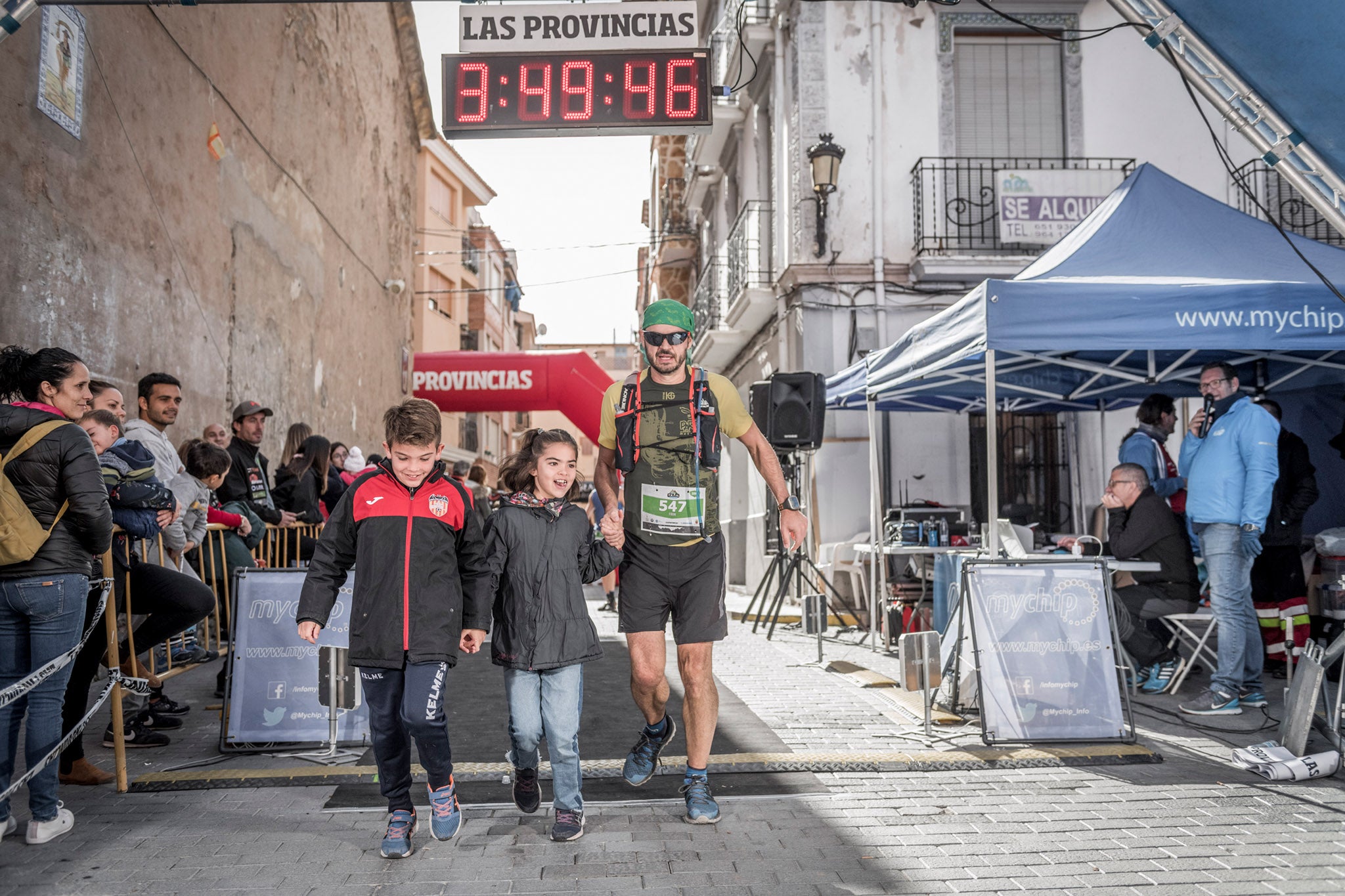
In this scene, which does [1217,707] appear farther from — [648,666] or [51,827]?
[51,827]

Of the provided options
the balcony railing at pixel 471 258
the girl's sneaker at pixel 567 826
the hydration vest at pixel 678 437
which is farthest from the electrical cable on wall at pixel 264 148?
the balcony railing at pixel 471 258

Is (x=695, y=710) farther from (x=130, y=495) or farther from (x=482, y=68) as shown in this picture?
(x=482, y=68)

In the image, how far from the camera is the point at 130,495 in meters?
4.98

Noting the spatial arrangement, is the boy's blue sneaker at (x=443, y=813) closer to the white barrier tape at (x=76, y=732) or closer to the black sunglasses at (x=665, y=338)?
the white barrier tape at (x=76, y=732)

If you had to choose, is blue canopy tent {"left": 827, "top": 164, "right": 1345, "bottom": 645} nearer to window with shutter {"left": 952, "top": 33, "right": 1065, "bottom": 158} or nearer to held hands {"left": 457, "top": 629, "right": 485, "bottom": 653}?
held hands {"left": 457, "top": 629, "right": 485, "bottom": 653}

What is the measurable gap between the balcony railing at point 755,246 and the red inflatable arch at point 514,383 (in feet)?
15.1

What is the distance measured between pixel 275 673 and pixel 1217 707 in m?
5.43

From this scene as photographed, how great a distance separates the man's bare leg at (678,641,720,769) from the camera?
423 centimetres

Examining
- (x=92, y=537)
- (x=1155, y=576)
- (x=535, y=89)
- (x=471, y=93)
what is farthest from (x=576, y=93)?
(x=1155, y=576)

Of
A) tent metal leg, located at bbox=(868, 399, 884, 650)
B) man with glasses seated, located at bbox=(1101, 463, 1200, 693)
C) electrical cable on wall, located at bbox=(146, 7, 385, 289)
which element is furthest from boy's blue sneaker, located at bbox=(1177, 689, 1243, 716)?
electrical cable on wall, located at bbox=(146, 7, 385, 289)

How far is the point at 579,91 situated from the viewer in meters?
7.09

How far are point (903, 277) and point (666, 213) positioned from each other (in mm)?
14874

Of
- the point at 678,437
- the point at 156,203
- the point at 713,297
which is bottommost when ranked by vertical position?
the point at 678,437

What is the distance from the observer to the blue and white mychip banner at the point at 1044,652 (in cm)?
542
